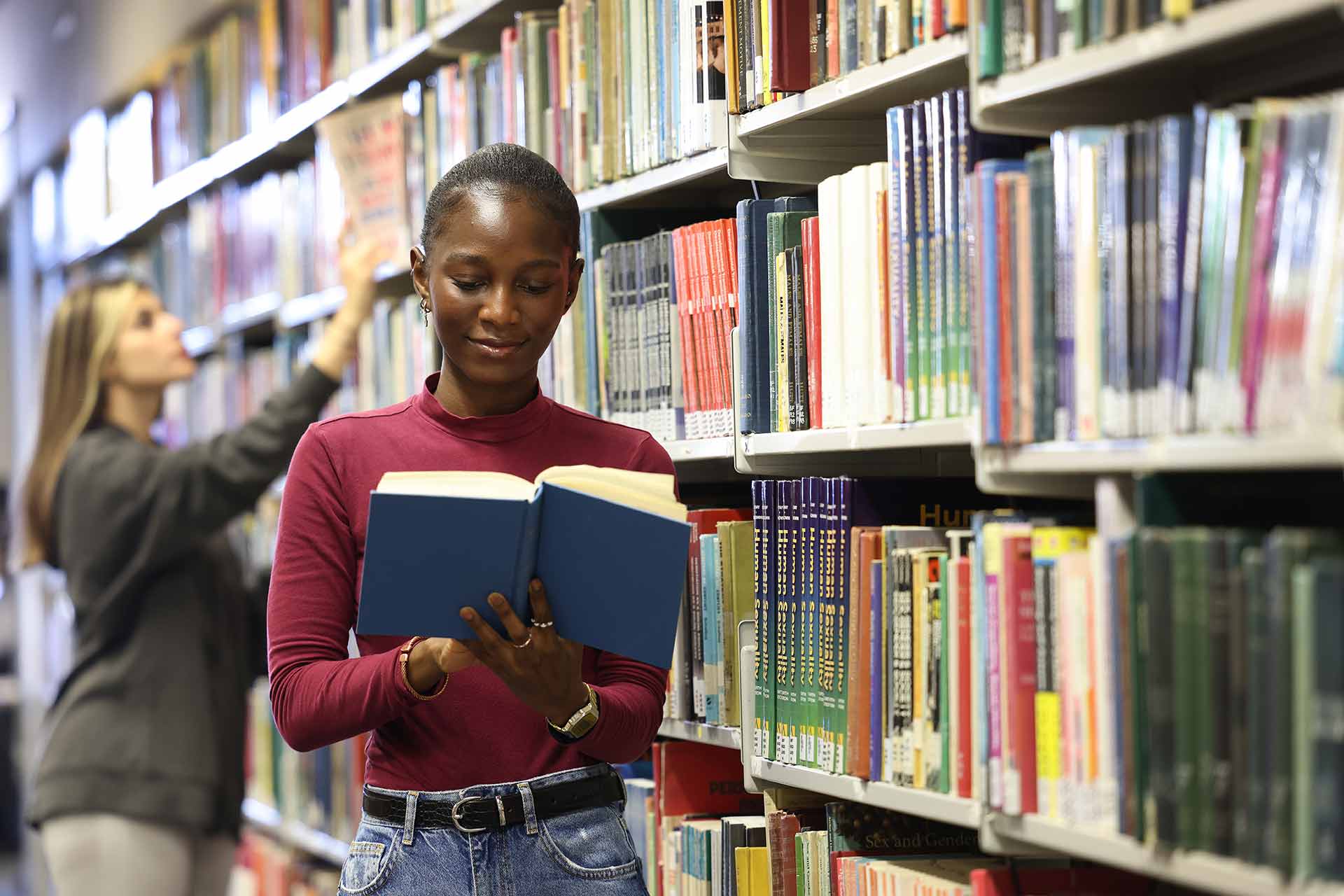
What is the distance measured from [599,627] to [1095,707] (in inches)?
16.9

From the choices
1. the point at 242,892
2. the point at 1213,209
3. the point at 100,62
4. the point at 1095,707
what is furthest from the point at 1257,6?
the point at 100,62

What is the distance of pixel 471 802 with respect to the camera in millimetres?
1438

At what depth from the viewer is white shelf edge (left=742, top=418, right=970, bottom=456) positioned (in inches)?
60.3

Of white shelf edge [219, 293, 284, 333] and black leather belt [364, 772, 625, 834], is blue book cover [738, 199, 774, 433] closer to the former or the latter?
black leather belt [364, 772, 625, 834]

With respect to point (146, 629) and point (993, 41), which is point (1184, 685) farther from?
point (146, 629)

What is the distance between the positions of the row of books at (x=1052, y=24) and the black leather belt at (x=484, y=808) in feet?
2.56

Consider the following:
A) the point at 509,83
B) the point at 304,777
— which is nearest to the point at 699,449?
the point at 509,83

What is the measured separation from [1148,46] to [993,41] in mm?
200

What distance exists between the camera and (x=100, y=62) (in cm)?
471

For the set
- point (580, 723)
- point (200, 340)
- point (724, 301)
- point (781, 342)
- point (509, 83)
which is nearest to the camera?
point (580, 723)

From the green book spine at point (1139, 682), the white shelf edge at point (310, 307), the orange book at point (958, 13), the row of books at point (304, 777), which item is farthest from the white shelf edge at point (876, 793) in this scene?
the white shelf edge at point (310, 307)

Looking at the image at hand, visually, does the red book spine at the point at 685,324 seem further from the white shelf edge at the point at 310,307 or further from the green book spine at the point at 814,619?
the white shelf edge at the point at 310,307

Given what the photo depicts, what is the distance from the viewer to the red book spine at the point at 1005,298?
140 centimetres

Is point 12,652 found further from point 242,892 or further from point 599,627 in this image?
point 599,627
